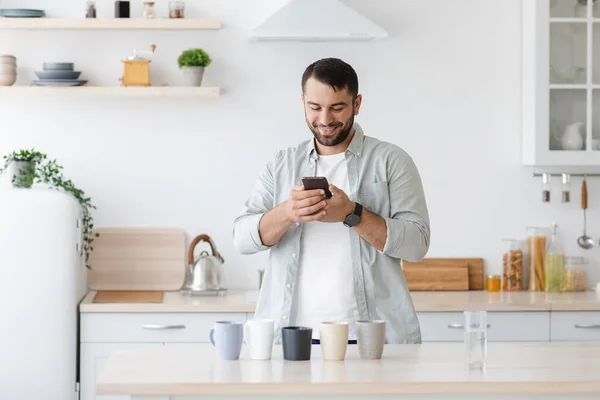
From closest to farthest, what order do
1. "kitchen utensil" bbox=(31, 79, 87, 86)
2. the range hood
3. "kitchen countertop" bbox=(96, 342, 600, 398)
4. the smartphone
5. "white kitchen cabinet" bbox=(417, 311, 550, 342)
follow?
"kitchen countertop" bbox=(96, 342, 600, 398), the smartphone, "white kitchen cabinet" bbox=(417, 311, 550, 342), the range hood, "kitchen utensil" bbox=(31, 79, 87, 86)

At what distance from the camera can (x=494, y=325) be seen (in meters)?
3.85

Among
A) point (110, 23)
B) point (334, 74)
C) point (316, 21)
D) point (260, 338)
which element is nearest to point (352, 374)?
point (260, 338)

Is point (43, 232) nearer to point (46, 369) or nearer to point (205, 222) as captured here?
point (46, 369)

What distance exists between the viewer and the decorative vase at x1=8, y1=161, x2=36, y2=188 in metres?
3.88

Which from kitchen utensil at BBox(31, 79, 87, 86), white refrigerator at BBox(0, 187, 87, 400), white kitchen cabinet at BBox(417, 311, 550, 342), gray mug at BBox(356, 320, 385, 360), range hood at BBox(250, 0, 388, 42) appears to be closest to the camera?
gray mug at BBox(356, 320, 385, 360)

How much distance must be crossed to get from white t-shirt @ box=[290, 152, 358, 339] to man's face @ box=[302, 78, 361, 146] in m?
0.26

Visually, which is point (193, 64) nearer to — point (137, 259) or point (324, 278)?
point (137, 259)

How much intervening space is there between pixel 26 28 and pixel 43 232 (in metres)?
0.99

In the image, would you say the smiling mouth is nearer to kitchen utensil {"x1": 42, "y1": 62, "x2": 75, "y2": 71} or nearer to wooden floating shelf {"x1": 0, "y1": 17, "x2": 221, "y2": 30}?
wooden floating shelf {"x1": 0, "y1": 17, "x2": 221, "y2": 30}

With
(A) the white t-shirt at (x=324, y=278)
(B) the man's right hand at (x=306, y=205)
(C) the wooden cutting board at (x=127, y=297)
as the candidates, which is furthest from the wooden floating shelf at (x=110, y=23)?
(B) the man's right hand at (x=306, y=205)

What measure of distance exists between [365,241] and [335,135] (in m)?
0.31

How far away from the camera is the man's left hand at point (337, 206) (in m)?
2.50

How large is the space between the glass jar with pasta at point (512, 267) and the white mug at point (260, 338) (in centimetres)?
228

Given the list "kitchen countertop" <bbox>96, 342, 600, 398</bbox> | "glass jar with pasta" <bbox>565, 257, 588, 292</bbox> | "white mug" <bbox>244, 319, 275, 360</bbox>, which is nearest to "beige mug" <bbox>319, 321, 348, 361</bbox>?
"kitchen countertop" <bbox>96, 342, 600, 398</bbox>
